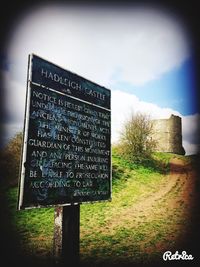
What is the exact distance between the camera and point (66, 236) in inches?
160

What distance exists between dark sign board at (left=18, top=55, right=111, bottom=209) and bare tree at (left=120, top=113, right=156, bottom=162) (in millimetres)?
17612

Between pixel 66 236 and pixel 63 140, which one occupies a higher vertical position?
pixel 63 140

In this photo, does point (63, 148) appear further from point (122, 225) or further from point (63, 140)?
point (122, 225)

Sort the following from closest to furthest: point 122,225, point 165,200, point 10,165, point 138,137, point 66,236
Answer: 1. point 66,236
2. point 122,225
3. point 165,200
4. point 10,165
5. point 138,137

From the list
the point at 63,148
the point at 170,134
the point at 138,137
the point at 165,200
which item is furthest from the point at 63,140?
the point at 170,134

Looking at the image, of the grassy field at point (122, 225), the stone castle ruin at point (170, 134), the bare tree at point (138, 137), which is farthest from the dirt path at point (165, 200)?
the stone castle ruin at point (170, 134)

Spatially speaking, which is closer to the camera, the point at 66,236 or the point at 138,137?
the point at 66,236

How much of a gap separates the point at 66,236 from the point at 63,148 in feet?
4.89

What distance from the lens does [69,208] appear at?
421 centimetres

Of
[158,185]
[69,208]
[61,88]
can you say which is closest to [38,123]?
[61,88]

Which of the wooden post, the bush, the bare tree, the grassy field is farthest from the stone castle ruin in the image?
the wooden post

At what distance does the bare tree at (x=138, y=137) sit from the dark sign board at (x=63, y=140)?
57.8ft

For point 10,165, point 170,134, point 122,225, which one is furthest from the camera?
point 170,134

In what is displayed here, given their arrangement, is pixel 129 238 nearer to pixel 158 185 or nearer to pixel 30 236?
pixel 30 236
